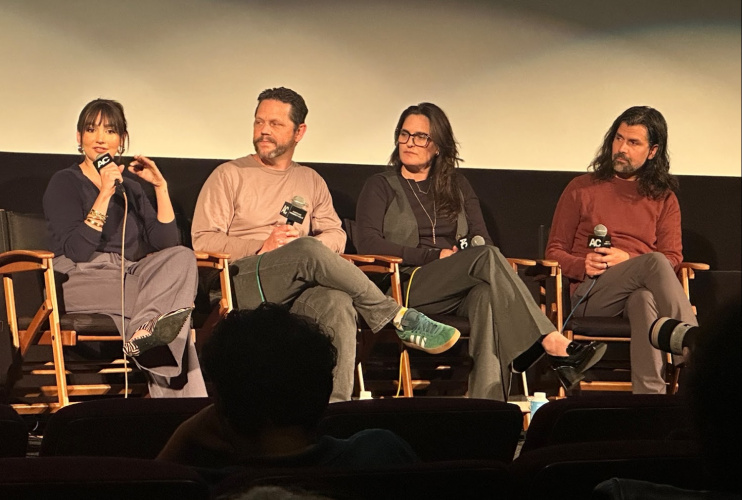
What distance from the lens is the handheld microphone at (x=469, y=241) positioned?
4.38 m

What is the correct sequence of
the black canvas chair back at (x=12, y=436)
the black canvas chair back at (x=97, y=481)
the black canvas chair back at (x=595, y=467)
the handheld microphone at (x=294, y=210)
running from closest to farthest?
the black canvas chair back at (x=97, y=481) → the black canvas chair back at (x=595, y=467) → the black canvas chair back at (x=12, y=436) → the handheld microphone at (x=294, y=210)

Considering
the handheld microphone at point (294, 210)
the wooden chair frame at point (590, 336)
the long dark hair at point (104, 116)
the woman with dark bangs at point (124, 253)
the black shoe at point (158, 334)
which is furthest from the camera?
the wooden chair frame at point (590, 336)

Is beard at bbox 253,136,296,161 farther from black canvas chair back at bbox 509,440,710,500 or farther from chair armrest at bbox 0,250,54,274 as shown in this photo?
black canvas chair back at bbox 509,440,710,500

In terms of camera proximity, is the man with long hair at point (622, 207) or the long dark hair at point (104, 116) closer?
the long dark hair at point (104, 116)

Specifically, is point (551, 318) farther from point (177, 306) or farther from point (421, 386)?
point (177, 306)

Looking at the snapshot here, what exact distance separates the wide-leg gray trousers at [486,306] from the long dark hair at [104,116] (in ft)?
4.26

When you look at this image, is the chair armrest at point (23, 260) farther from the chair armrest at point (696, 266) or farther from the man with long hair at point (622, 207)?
the chair armrest at point (696, 266)

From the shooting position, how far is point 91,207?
404 centimetres

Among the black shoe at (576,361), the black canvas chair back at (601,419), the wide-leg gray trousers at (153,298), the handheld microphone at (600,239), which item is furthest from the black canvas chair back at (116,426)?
the handheld microphone at (600,239)

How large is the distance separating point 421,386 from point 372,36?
168 cm

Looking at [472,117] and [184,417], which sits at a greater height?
[472,117]

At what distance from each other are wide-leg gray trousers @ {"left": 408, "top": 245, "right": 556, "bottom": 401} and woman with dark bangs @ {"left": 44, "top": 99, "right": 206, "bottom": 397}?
3.11 ft

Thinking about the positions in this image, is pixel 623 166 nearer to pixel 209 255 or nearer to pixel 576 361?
pixel 576 361

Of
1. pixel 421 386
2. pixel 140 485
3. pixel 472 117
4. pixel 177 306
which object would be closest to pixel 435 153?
pixel 472 117
